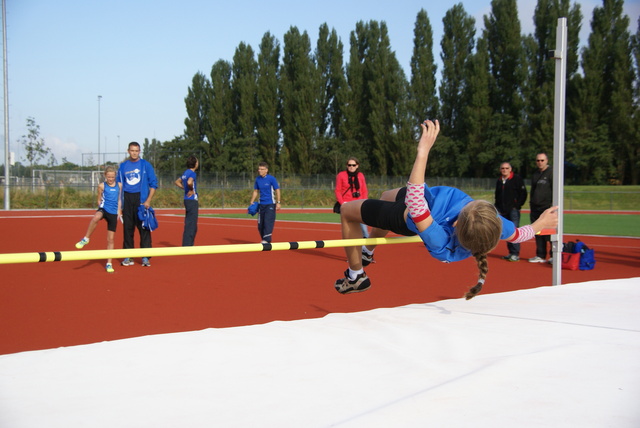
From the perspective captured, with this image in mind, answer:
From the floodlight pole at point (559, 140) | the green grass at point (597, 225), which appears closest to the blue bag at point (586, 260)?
Answer: the floodlight pole at point (559, 140)

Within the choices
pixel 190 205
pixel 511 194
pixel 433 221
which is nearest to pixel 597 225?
pixel 511 194

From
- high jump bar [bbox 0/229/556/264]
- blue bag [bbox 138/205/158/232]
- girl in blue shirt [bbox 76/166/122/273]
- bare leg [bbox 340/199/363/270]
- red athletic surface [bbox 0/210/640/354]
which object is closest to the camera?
high jump bar [bbox 0/229/556/264]

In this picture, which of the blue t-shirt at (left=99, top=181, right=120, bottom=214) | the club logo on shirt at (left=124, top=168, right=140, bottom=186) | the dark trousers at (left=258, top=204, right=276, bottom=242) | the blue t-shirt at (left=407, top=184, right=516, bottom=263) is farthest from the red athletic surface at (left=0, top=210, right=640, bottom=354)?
the blue t-shirt at (left=407, top=184, right=516, bottom=263)

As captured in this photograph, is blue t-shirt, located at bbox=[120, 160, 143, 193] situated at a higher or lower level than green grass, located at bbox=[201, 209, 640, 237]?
higher

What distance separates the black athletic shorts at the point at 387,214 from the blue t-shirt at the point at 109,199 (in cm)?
530

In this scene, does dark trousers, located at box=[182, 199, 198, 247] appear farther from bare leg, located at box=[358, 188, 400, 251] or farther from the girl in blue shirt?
bare leg, located at box=[358, 188, 400, 251]

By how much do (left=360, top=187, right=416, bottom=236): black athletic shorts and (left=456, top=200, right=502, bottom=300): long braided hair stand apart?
53 centimetres

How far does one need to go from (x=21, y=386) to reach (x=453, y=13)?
54.3 metres

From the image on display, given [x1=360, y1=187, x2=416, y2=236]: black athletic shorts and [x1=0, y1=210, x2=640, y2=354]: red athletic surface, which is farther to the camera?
[x1=0, y1=210, x2=640, y2=354]: red athletic surface

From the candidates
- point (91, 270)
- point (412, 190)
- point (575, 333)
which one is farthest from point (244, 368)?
point (91, 270)

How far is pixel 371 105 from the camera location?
5088cm

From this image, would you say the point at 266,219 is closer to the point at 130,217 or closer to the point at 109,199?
the point at 130,217

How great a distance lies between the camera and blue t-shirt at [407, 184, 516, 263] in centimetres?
372

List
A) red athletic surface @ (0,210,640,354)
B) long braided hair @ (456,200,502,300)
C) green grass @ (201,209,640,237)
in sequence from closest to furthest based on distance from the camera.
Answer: long braided hair @ (456,200,502,300) < red athletic surface @ (0,210,640,354) < green grass @ (201,209,640,237)
